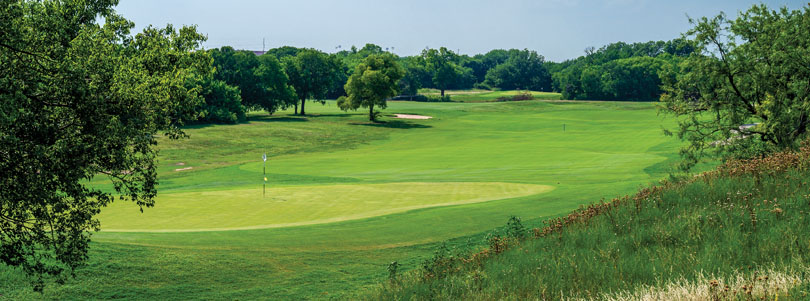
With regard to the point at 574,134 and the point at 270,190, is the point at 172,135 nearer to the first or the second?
the point at 270,190

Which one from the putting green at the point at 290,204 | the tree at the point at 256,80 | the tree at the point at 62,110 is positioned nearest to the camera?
the tree at the point at 62,110

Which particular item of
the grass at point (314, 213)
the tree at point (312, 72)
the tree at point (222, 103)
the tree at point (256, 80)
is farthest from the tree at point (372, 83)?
the grass at point (314, 213)

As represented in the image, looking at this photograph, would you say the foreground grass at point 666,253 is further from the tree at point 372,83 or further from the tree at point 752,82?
the tree at point 372,83

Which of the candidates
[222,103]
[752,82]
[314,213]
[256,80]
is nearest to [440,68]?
[256,80]

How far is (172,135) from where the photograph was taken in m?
13.1

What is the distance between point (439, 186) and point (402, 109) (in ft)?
277

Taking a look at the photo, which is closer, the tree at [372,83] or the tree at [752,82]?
the tree at [752,82]

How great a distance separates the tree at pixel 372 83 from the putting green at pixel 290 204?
54649 mm

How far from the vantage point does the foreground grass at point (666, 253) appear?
7211 mm

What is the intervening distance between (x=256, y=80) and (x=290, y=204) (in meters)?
70.8

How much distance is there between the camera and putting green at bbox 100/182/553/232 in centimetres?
2034

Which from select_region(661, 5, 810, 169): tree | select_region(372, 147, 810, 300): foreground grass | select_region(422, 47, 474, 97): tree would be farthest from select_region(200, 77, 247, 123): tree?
select_region(422, 47, 474, 97): tree

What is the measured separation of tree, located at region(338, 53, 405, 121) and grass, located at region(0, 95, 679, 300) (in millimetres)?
23273

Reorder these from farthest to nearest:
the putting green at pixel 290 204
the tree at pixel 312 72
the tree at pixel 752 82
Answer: the tree at pixel 312 72 < the tree at pixel 752 82 < the putting green at pixel 290 204
